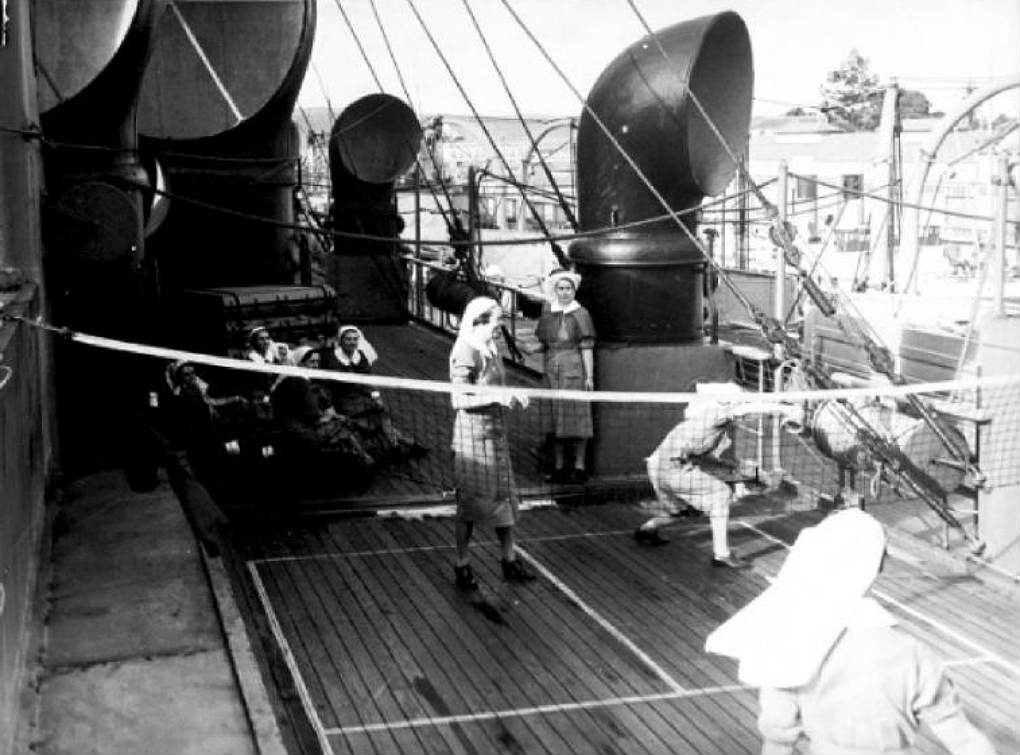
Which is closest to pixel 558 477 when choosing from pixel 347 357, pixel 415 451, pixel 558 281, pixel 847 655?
pixel 415 451

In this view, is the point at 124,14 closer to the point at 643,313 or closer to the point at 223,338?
the point at 223,338

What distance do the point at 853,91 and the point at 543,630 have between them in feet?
184

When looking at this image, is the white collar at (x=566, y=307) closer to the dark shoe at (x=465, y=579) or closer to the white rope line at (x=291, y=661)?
the dark shoe at (x=465, y=579)

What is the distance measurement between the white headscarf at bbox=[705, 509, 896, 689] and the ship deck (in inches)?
103

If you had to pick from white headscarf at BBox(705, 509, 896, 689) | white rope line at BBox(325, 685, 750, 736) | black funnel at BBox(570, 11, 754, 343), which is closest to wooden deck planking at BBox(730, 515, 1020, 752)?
white rope line at BBox(325, 685, 750, 736)

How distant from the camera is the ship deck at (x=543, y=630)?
5539 mm

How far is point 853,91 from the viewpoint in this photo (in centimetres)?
5850

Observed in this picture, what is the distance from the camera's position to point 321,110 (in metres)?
47.3

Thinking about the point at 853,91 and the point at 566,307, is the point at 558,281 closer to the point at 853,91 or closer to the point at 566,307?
the point at 566,307

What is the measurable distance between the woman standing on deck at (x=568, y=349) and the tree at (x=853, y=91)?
50663mm

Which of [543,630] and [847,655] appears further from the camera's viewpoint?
[543,630]

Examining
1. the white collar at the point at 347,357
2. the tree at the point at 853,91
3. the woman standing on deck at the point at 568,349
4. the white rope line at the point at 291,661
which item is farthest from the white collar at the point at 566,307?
the tree at the point at 853,91

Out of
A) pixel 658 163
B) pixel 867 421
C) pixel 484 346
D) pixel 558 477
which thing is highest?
pixel 658 163

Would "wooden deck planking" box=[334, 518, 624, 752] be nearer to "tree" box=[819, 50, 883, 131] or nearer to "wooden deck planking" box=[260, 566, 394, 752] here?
"wooden deck planking" box=[260, 566, 394, 752]
